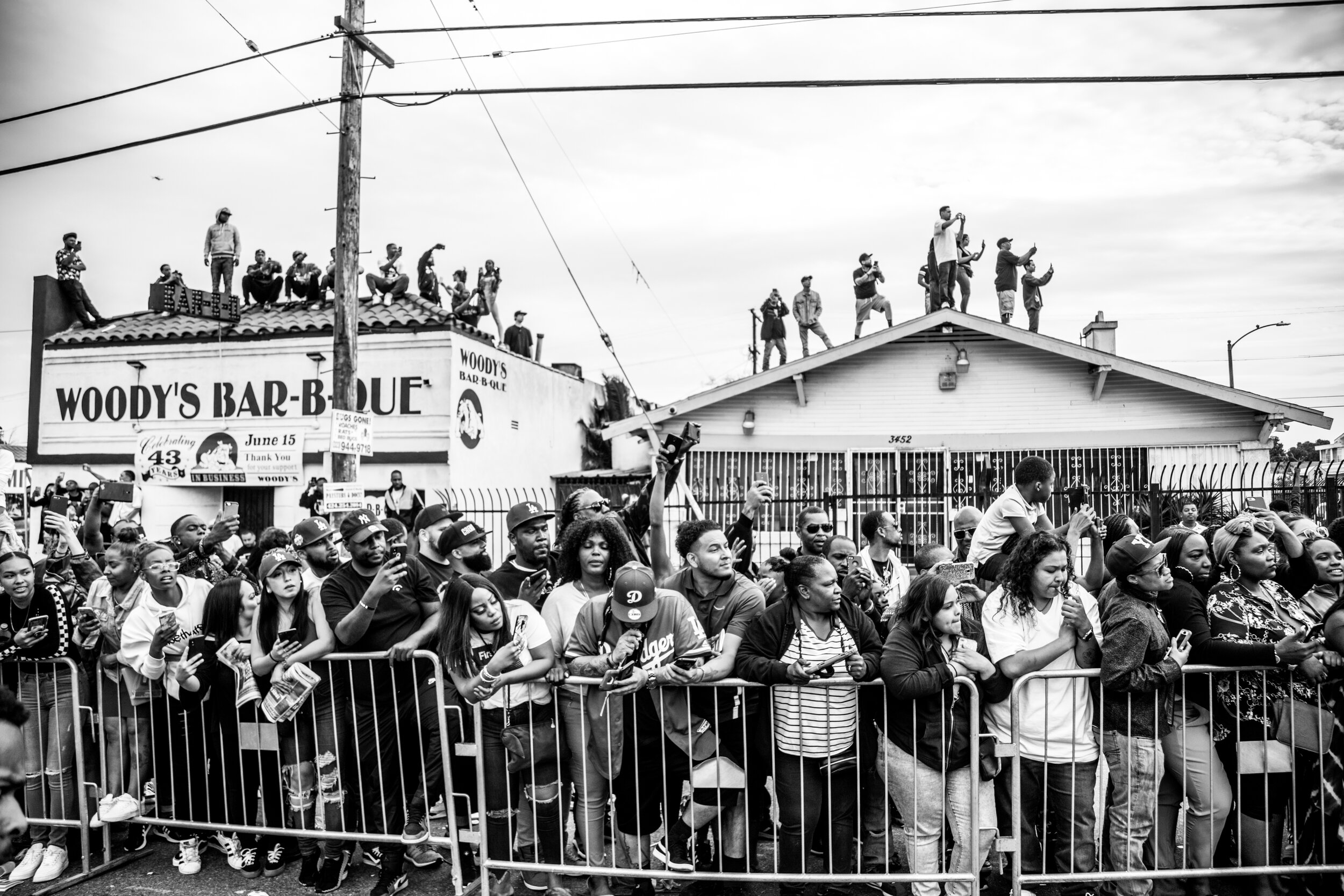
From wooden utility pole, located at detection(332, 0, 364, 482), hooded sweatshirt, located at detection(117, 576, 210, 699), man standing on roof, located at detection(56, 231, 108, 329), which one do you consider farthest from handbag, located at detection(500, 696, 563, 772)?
man standing on roof, located at detection(56, 231, 108, 329)

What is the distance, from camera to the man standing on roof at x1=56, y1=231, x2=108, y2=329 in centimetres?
1848

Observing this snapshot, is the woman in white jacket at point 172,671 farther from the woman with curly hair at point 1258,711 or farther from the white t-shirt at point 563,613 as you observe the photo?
the woman with curly hair at point 1258,711

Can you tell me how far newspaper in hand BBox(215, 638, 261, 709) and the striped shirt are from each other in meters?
3.00

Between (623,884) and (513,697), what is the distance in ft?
3.84

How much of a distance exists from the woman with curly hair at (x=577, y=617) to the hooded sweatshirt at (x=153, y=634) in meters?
2.16

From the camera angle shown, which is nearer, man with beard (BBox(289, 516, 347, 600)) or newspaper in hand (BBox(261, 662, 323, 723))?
newspaper in hand (BBox(261, 662, 323, 723))

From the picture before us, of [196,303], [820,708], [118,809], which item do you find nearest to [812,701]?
[820,708]

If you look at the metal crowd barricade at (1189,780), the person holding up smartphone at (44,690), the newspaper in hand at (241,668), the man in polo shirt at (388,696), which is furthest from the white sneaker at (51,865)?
the metal crowd barricade at (1189,780)

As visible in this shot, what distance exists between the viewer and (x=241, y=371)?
16.7m

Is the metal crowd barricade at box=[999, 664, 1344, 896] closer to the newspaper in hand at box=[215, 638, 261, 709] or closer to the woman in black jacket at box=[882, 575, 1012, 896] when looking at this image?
the woman in black jacket at box=[882, 575, 1012, 896]

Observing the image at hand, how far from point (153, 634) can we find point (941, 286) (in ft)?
46.6

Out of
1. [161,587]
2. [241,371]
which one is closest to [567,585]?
[161,587]

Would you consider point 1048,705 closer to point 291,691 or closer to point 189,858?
point 291,691

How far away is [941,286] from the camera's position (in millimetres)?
16250
